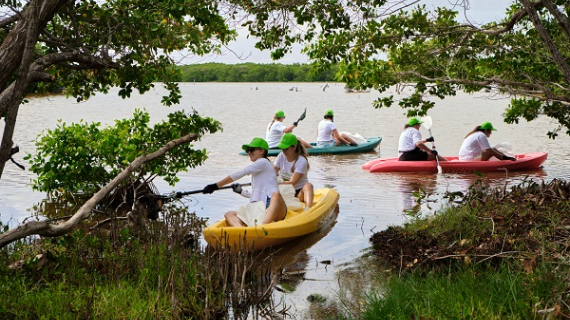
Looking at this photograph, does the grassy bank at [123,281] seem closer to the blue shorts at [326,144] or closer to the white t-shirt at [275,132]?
the white t-shirt at [275,132]

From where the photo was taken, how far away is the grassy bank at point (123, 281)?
5.39m

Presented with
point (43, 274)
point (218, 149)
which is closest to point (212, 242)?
point (43, 274)

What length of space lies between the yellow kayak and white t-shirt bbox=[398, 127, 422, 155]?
6031 mm

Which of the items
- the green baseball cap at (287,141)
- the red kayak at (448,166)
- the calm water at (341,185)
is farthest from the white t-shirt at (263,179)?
the red kayak at (448,166)

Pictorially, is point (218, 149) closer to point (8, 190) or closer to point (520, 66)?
point (8, 190)

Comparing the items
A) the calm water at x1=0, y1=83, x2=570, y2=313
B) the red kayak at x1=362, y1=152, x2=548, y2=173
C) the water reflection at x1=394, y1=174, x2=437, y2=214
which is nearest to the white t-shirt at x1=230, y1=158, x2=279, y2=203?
the calm water at x1=0, y1=83, x2=570, y2=313

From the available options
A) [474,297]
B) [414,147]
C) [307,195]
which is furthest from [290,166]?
[414,147]

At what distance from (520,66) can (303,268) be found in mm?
4248

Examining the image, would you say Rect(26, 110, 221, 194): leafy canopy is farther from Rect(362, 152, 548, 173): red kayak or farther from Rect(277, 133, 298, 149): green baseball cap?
Rect(362, 152, 548, 173): red kayak

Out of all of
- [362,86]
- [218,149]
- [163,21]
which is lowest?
[218,149]

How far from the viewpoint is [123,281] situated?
6051 millimetres

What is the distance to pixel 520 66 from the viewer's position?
9.59m

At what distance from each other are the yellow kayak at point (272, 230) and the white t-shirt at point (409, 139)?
237 inches

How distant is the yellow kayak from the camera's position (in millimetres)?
8089
